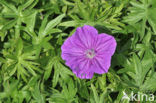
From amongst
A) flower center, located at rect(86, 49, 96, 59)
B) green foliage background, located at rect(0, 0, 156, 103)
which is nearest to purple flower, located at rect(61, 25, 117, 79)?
flower center, located at rect(86, 49, 96, 59)

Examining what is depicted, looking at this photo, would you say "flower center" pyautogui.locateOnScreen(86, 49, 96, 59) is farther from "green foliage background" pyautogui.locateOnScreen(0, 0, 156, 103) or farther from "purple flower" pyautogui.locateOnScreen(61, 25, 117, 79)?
"green foliage background" pyautogui.locateOnScreen(0, 0, 156, 103)

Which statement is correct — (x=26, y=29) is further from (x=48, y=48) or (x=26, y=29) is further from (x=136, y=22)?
(x=136, y=22)

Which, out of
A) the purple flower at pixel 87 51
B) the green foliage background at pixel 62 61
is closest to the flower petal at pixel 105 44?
the purple flower at pixel 87 51

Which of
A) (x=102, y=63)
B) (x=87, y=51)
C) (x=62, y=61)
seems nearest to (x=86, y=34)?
(x=87, y=51)

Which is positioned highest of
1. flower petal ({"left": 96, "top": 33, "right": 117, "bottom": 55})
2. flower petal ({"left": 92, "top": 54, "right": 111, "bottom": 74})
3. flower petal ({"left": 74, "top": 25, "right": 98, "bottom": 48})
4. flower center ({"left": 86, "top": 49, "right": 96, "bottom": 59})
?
flower petal ({"left": 74, "top": 25, "right": 98, "bottom": 48})

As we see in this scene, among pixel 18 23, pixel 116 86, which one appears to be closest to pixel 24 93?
pixel 18 23

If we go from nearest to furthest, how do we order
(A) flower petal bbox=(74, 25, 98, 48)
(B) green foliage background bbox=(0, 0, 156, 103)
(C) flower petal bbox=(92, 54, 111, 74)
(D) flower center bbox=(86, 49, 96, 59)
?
(C) flower petal bbox=(92, 54, 111, 74) → (A) flower petal bbox=(74, 25, 98, 48) → (D) flower center bbox=(86, 49, 96, 59) → (B) green foliage background bbox=(0, 0, 156, 103)

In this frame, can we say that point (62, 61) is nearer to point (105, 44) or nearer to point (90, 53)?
point (90, 53)
